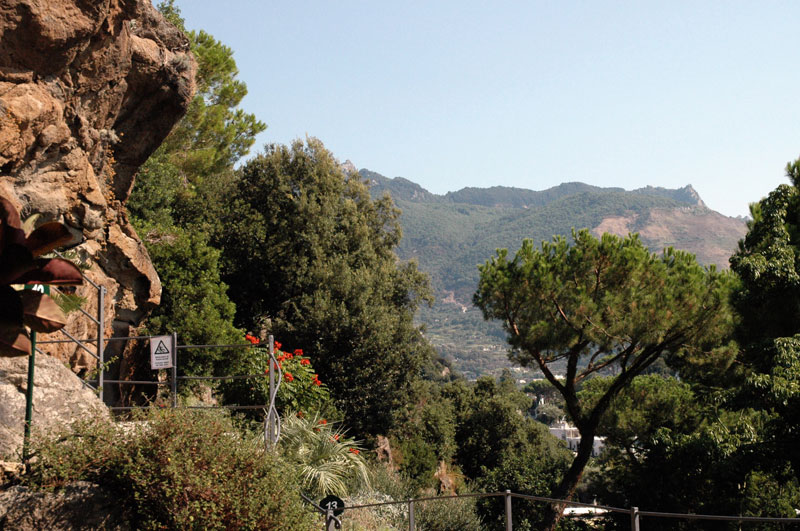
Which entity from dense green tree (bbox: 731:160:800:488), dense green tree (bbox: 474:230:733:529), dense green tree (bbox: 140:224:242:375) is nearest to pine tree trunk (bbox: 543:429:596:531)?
dense green tree (bbox: 474:230:733:529)

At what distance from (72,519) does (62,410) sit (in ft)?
4.83

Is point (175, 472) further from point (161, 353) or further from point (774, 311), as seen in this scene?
point (774, 311)

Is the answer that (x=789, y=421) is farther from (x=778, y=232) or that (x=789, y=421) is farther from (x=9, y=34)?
(x=9, y=34)

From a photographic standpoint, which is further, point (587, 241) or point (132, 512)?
point (587, 241)

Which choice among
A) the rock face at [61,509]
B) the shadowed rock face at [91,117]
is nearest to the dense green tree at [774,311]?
the rock face at [61,509]

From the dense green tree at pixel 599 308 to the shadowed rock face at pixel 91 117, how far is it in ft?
31.5

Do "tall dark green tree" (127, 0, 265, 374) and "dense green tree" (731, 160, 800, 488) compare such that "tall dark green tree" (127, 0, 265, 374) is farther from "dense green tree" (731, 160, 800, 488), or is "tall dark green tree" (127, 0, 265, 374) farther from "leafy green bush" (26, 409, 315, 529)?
"dense green tree" (731, 160, 800, 488)

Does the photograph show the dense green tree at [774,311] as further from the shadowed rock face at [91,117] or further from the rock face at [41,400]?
the shadowed rock face at [91,117]

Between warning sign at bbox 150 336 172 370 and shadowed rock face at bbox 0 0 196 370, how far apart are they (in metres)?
1.69

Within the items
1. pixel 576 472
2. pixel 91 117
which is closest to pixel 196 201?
pixel 91 117

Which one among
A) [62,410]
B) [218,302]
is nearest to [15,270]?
[62,410]

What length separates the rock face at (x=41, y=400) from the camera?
6.56 meters

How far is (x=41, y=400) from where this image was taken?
7.04m

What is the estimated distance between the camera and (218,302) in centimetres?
1608
